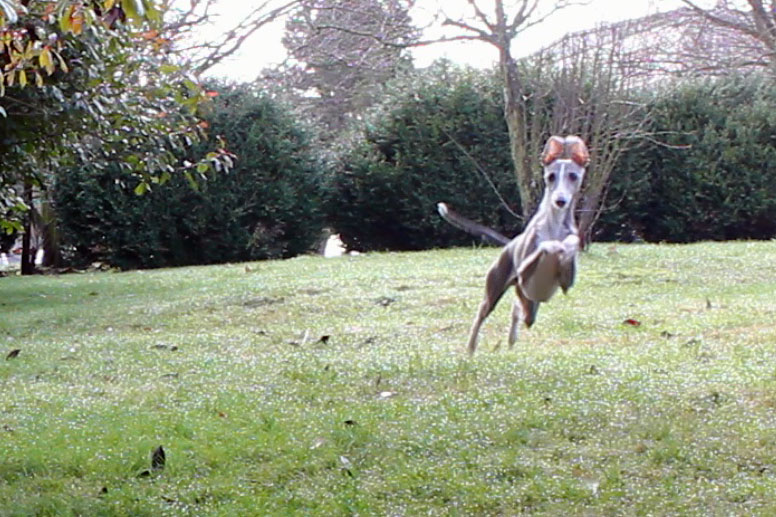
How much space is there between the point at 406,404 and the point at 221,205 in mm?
12625

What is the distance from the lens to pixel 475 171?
677 inches

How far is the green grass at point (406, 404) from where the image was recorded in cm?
524

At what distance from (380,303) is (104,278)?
6852 mm

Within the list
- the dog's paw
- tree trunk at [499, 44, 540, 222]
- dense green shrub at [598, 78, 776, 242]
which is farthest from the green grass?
dense green shrub at [598, 78, 776, 242]

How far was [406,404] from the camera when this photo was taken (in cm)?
670

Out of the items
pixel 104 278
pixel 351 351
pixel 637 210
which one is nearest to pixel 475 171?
pixel 637 210

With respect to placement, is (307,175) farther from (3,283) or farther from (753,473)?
(753,473)

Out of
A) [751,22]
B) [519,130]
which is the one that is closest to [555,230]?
[519,130]

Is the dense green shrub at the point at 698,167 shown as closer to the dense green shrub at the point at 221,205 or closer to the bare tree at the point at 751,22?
the bare tree at the point at 751,22

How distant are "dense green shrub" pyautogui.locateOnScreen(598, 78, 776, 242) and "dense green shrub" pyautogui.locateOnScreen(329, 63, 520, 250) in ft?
6.26

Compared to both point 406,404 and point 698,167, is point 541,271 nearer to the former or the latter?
point 406,404

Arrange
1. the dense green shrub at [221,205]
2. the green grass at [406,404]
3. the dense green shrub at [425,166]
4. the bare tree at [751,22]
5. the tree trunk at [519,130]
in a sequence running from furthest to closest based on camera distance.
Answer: the dense green shrub at [221,205] < the dense green shrub at [425,166] < the bare tree at [751,22] < the green grass at [406,404] < the tree trunk at [519,130]

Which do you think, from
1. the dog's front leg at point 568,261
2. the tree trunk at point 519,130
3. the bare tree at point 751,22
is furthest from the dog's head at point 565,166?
the bare tree at point 751,22

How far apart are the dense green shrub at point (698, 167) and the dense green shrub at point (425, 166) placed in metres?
1.91
